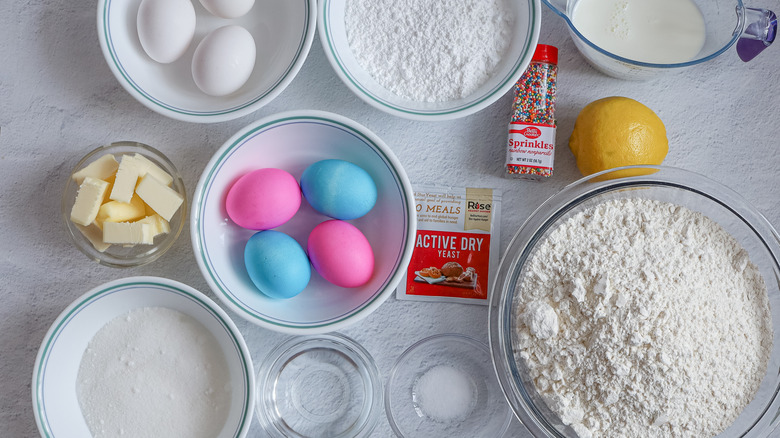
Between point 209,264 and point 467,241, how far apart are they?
1.76ft

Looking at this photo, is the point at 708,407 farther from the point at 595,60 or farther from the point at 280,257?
the point at 280,257

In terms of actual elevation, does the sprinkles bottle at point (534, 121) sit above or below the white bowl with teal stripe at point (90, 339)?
above

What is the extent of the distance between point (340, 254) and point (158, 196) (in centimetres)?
39

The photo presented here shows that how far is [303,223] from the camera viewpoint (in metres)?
1.20

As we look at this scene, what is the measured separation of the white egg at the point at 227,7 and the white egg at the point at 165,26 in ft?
0.12

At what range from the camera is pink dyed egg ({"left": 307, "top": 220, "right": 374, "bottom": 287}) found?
1.06 m

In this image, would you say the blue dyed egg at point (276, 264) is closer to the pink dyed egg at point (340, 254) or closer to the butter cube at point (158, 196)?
the pink dyed egg at point (340, 254)

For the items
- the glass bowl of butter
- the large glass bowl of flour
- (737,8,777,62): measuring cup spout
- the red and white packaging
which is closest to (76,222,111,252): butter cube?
the glass bowl of butter

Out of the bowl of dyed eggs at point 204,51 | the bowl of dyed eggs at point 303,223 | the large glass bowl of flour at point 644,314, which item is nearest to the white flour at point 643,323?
the large glass bowl of flour at point 644,314

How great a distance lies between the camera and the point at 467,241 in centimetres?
122

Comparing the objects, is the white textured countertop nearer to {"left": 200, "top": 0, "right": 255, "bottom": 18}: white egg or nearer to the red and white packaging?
the red and white packaging

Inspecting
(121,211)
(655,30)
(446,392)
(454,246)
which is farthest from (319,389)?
(655,30)

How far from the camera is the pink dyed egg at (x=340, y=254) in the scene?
41.7 inches

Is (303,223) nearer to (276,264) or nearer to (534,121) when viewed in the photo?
(276,264)
